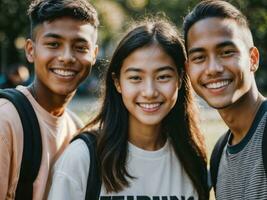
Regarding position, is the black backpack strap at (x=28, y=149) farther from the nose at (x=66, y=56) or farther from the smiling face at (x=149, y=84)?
the smiling face at (x=149, y=84)

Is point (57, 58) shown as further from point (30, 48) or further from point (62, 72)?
point (30, 48)

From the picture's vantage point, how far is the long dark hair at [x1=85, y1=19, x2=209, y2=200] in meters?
3.51

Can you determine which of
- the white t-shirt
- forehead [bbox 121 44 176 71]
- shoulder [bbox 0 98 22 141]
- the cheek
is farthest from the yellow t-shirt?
the cheek

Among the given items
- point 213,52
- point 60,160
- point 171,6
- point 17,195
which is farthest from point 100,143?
point 171,6

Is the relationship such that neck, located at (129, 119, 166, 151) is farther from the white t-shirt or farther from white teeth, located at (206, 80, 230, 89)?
white teeth, located at (206, 80, 230, 89)

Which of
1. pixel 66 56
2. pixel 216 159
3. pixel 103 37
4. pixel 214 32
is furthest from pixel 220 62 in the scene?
pixel 103 37

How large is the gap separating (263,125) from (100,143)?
3.53 ft

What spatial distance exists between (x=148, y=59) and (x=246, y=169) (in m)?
1.00

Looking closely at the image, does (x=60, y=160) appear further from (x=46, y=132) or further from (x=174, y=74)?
(x=174, y=74)

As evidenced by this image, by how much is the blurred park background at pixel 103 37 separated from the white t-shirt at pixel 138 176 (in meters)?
0.66

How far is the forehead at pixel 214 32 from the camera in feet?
11.6

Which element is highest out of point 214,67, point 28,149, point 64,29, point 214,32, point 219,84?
point 64,29

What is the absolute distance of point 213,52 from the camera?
11.6ft

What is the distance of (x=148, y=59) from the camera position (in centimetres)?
362
